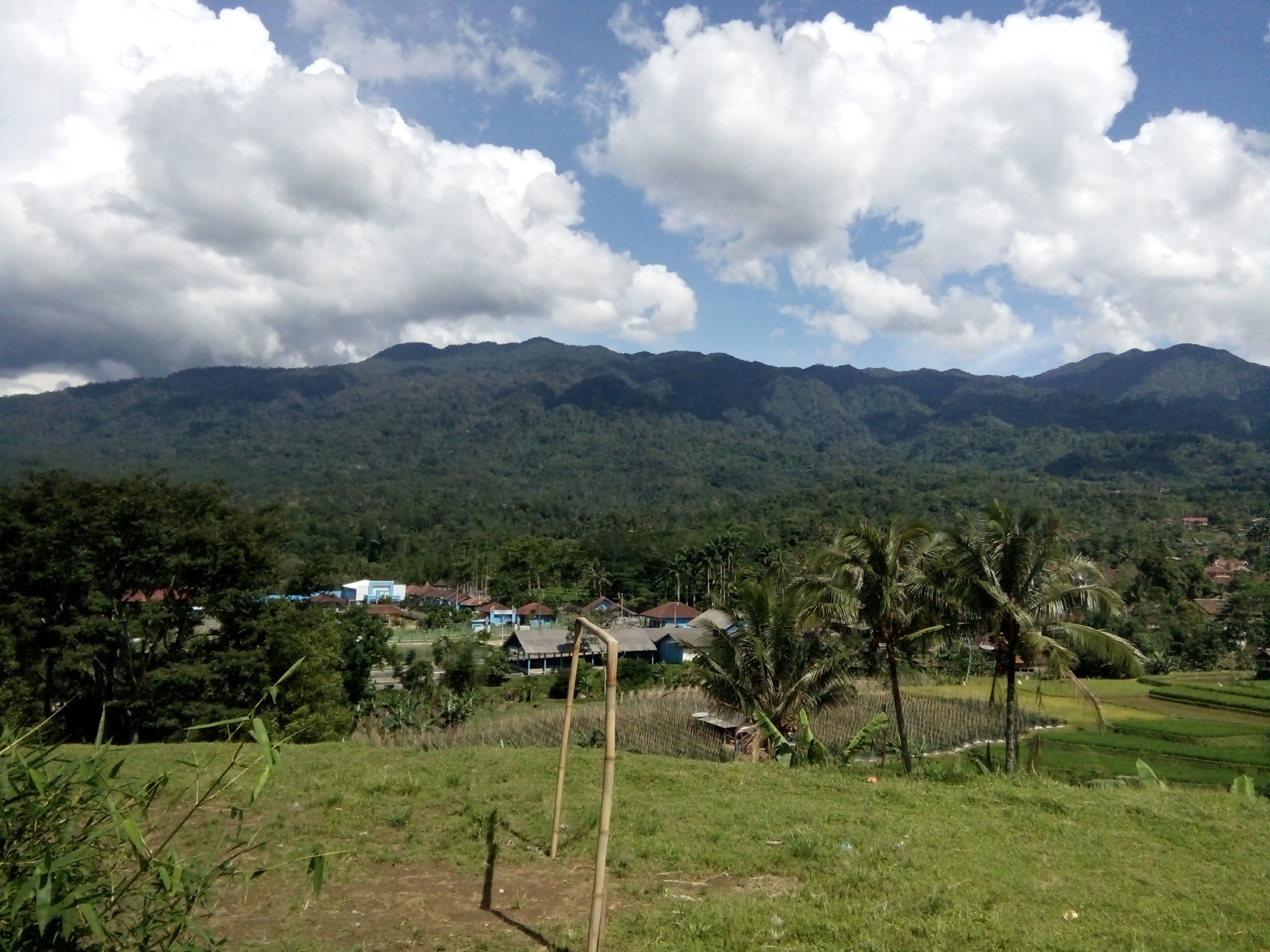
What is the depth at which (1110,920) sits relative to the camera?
212 inches

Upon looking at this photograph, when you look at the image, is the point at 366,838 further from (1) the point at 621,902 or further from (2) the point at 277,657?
(2) the point at 277,657

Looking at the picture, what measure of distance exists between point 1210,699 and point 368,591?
6996 centimetres

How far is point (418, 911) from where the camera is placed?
214 inches

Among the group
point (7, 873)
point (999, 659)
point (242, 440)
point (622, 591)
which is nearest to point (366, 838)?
point (7, 873)

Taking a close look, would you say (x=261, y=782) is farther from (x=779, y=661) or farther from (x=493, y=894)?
(x=779, y=661)

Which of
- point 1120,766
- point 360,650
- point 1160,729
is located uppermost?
point 360,650

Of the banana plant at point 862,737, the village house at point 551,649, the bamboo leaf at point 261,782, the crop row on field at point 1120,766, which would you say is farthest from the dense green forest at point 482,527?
the village house at point 551,649

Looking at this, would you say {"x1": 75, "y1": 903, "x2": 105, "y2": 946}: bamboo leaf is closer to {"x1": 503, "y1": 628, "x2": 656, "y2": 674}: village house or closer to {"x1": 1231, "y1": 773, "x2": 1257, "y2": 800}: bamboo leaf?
{"x1": 1231, "y1": 773, "x2": 1257, "y2": 800}: bamboo leaf

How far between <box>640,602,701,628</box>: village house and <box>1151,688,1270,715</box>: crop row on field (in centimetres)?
3108

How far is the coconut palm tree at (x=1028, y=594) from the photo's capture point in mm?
13289

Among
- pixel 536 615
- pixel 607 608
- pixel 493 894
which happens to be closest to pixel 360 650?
pixel 493 894

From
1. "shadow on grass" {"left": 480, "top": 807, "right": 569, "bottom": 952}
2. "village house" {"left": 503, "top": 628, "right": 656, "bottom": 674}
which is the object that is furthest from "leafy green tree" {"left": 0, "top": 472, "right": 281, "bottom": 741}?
"village house" {"left": 503, "top": 628, "right": 656, "bottom": 674}

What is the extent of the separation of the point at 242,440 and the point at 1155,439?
735 ft

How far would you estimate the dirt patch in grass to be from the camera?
4.99m
